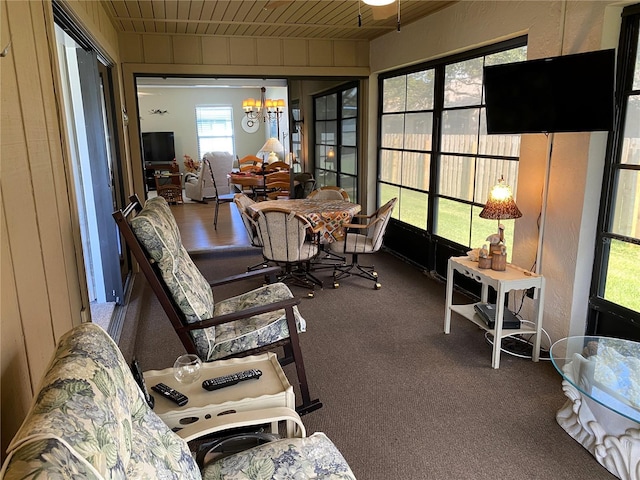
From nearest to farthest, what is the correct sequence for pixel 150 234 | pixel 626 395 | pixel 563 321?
1. pixel 626 395
2. pixel 150 234
3. pixel 563 321

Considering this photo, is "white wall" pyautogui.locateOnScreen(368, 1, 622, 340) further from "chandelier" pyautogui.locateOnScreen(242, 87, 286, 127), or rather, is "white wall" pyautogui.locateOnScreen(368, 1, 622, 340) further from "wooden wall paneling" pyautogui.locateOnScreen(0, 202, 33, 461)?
"chandelier" pyautogui.locateOnScreen(242, 87, 286, 127)

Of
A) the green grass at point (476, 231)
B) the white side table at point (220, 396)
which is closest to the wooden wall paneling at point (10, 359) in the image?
the white side table at point (220, 396)

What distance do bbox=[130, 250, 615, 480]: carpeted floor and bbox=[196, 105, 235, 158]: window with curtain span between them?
8681 mm

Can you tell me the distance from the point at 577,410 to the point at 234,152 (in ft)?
36.6

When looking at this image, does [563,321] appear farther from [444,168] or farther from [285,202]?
[285,202]

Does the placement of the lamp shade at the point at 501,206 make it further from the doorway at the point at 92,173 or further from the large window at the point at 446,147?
the doorway at the point at 92,173

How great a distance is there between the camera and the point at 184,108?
11.8 meters

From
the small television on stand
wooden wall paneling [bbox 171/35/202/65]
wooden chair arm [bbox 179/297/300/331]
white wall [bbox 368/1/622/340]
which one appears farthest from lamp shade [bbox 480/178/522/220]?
the small television on stand

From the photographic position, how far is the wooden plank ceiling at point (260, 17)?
12.6 ft

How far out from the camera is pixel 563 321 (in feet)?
9.87

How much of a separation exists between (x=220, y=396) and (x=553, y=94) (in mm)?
2413

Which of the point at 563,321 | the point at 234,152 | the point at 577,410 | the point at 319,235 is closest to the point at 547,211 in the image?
the point at 563,321

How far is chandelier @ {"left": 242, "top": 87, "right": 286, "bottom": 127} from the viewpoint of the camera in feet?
32.6

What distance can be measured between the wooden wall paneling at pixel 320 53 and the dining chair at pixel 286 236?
2.37m
